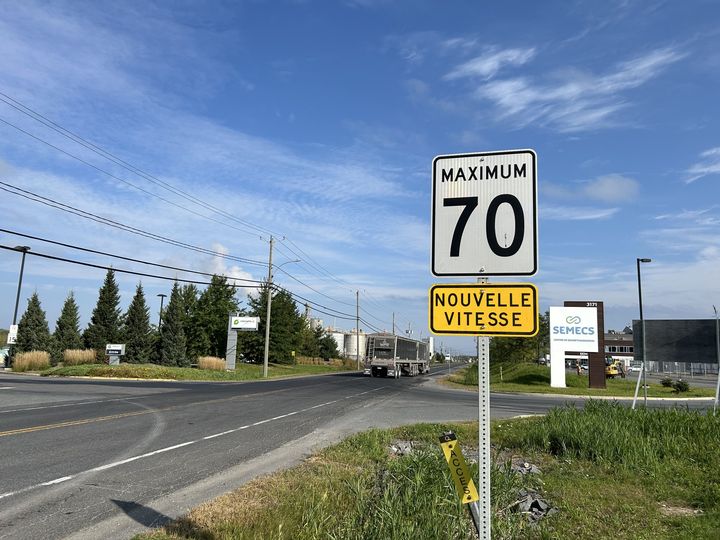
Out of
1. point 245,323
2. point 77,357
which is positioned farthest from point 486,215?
point 245,323

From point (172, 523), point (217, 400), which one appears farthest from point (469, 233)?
point (217, 400)

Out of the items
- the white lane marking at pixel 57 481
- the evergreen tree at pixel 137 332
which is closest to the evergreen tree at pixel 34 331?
the evergreen tree at pixel 137 332

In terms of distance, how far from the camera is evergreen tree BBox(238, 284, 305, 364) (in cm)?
6881

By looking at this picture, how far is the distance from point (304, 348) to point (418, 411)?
2963 inches

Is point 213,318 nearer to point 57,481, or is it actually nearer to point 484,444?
point 57,481

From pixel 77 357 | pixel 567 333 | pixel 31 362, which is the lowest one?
pixel 31 362

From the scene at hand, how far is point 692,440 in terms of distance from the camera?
29.0 feet

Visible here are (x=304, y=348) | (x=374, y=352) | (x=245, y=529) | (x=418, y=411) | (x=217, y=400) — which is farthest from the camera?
(x=304, y=348)

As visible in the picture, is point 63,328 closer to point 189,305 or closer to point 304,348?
point 189,305

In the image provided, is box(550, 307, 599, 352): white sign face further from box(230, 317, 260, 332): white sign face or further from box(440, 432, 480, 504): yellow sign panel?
box(440, 432, 480, 504): yellow sign panel

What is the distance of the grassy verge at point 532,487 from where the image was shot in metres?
4.77

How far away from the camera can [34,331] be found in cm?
→ 5438

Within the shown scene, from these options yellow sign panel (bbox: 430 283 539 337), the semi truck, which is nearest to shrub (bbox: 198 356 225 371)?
the semi truck

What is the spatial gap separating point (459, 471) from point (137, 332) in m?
61.9
